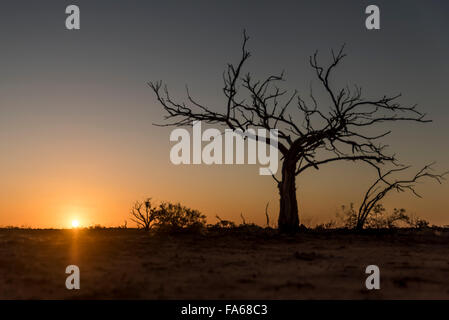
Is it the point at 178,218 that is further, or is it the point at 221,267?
the point at 178,218

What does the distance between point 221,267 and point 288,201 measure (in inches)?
299

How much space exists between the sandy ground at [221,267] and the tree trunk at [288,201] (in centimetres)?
222

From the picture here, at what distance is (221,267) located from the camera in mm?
8461

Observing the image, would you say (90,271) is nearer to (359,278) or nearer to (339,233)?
(359,278)

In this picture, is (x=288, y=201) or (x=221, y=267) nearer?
(x=221, y=267)

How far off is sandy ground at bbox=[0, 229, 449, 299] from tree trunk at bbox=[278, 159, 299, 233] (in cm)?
222

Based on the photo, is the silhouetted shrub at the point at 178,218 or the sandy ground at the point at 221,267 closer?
the sandy ground at the point at 221,267

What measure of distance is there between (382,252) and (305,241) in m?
2.64

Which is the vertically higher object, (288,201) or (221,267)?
(288,201)

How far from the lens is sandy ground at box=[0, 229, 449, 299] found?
6.45 m

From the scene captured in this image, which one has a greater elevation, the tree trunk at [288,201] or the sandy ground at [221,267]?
A: the tree trunk at [288,201]

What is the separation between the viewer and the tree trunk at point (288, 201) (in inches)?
618

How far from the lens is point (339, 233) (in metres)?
15.6
